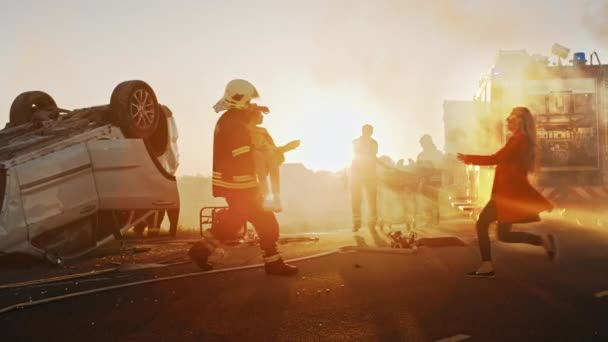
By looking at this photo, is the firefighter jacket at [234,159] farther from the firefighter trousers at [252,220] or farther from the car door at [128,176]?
the car door at [128,176]

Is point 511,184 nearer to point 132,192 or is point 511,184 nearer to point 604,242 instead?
A: point 604,242

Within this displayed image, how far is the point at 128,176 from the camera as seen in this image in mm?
10031

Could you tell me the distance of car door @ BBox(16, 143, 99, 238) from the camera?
321 inches

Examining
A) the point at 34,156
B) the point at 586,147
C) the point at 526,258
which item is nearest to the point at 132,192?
the point at 34,156

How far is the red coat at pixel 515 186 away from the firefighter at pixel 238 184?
2195 mm

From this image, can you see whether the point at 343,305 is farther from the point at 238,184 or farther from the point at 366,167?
the point at 366,167

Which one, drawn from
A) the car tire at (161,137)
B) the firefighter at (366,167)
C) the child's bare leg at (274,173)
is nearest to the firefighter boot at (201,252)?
the child's bare leg at (274,173)

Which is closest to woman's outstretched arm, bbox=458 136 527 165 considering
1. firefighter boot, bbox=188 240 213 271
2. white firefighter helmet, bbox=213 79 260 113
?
white firefighter helmet, bbox=213 79 260 113

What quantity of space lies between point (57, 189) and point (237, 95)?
3633 mm

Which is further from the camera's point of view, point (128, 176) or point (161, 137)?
point (161, 137)

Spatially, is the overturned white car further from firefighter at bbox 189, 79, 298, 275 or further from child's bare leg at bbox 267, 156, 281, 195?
child's bare leg at bbox 267, 156, 281, 195

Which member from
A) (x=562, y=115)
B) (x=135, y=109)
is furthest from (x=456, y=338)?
(x=562, y=115)

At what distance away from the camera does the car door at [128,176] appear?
950cm

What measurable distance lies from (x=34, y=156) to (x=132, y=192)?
6.92ft
